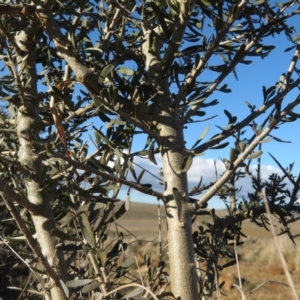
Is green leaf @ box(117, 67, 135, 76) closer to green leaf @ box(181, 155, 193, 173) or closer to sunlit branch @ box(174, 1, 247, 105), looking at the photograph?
sunlit branch @ box(174, 1, 247, 105)

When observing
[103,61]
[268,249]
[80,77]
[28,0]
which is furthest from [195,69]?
[268,249]

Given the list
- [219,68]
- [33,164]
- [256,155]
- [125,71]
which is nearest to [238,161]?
[256,155]

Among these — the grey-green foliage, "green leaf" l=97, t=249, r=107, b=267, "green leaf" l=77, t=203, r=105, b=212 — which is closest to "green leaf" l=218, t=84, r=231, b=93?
the grey-green foliage

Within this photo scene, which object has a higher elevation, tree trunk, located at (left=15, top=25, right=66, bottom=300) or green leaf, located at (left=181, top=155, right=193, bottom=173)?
tree trunk, located at (left=15, top=25, right=66, bottom=300)

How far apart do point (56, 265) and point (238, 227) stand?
0.58 m

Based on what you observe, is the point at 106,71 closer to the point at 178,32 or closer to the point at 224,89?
the point at 178,32

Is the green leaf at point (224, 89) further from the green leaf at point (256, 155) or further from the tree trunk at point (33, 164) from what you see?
the tree trunk at point (33, 164)

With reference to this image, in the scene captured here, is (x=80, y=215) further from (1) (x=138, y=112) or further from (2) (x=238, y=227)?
(2) (x=238, y=227)

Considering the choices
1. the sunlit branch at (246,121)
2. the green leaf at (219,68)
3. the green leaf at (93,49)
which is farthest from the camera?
the green leaf at (93,49)

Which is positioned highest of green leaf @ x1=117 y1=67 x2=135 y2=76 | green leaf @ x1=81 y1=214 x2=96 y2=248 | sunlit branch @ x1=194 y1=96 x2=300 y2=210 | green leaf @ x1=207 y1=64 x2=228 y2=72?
green leaf @ x1=117 y1=67 x2=135 y2=76

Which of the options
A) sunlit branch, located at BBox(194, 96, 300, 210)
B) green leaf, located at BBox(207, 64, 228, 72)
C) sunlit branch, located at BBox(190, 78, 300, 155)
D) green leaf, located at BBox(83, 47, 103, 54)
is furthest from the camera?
green leaf, located at BBox(83, 47, 103, 54)

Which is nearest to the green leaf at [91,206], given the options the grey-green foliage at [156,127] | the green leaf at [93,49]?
the grey-green foliage at [156,127]

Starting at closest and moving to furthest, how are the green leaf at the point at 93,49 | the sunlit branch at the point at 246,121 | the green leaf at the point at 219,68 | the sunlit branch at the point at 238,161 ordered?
1. the sunlit branch at the point at 238,161
2. the sunlit branch at the point at 246,121
3. the green leaf at the point at 219,68
4. the green leaf at the point at 93,49

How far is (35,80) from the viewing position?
1.80 metres
